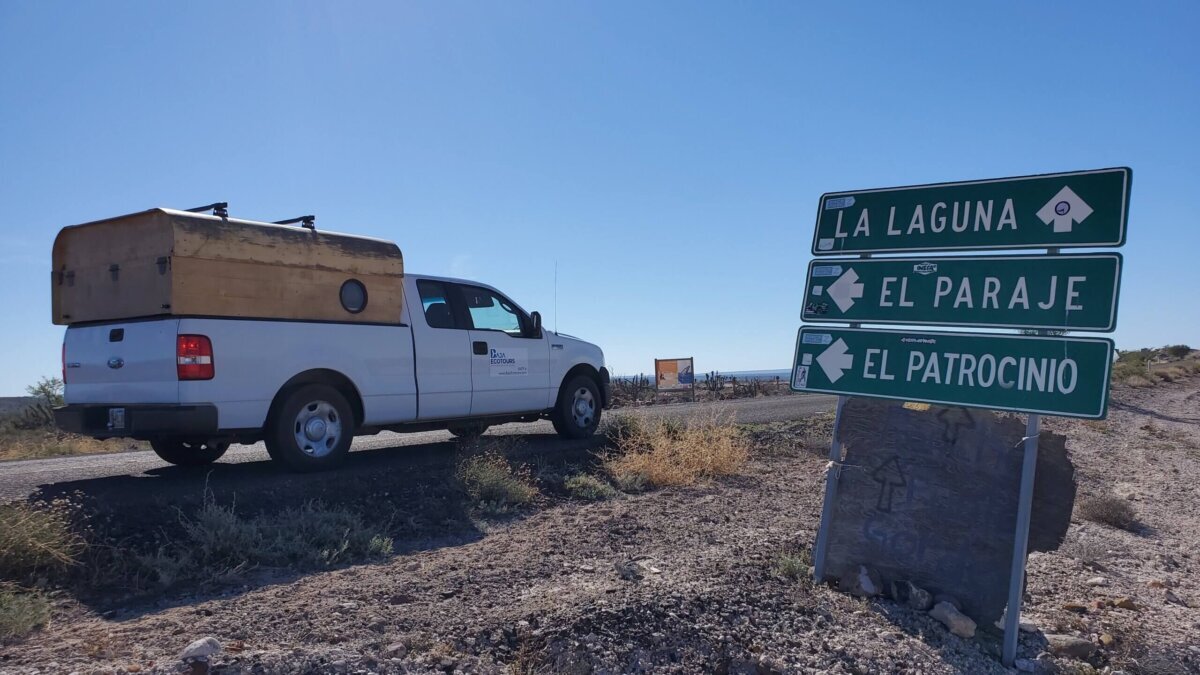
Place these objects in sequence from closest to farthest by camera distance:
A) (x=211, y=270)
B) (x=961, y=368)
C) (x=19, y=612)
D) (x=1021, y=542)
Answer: (x=19, y=612) → (x=1021, y=542) → (x=961, y=368) → (x=211, y=270)

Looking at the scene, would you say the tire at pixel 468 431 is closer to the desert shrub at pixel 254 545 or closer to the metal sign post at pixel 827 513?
the desert shrub at pixel 254 545

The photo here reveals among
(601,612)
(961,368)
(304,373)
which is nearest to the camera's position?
(601,612)

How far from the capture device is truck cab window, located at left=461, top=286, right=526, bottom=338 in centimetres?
991

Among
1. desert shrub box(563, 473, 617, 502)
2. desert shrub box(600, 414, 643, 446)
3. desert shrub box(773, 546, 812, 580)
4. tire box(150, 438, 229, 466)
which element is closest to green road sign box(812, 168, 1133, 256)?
desert shrub box(773, 546, 812, 580)

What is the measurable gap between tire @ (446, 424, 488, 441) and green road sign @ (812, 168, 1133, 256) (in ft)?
17.3

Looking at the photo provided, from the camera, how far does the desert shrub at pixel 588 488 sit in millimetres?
8262

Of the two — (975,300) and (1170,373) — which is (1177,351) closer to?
(1170,373)

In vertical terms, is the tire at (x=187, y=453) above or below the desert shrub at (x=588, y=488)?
below

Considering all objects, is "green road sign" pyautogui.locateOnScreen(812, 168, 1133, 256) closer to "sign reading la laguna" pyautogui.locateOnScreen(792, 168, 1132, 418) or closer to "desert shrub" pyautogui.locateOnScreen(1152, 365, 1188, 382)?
"sign reading la laguna" pyautogui.locateOnScreen(792, 168, 1132, 418)

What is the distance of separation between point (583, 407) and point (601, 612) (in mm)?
6512

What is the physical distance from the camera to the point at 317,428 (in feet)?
26.8

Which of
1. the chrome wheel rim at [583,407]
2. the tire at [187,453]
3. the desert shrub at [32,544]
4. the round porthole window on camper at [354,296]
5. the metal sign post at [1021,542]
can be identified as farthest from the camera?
the chrome wheel rim at [583,407]

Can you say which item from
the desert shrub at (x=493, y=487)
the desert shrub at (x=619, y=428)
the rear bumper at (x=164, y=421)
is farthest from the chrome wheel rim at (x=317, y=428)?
the desert shrub at (x=619, y=428)

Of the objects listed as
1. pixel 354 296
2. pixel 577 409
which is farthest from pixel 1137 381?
pixel 354 296
